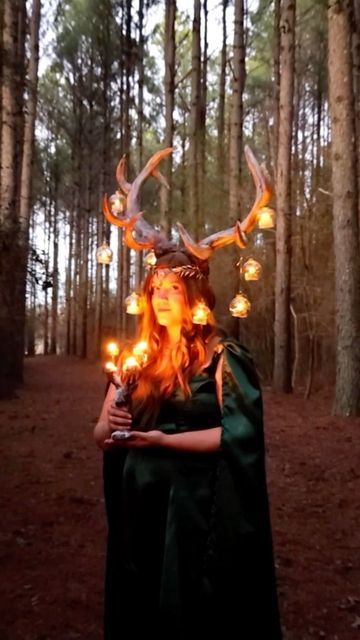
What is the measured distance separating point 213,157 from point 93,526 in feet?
64.0

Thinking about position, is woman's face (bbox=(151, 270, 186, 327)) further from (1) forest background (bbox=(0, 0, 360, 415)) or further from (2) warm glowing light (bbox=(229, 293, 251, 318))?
(1) forest background (bbox=(0, 0, 360, 415))

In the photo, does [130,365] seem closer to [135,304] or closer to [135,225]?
[135,304]

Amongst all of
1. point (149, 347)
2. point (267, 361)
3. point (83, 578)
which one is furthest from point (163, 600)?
point (267, 361)

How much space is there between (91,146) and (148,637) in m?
27.8

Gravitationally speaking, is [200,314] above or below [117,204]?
below

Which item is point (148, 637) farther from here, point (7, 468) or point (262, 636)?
point (7, 468)

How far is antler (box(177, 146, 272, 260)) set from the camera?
2797 mm

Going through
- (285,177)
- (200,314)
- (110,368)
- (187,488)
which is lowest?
(187,488)

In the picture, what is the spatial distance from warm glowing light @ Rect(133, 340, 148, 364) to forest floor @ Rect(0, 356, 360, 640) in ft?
7.01

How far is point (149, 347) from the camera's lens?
2758mm

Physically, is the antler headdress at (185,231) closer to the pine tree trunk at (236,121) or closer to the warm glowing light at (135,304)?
the warm glowing light at (135,304)

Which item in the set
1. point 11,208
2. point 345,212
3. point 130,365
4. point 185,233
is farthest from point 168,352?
point 11,208

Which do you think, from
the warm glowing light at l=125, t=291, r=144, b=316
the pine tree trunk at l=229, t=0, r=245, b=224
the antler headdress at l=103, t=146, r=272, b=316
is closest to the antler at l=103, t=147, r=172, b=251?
the antler headdress at l=103, t=146, r=272, b=316

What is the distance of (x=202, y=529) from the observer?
2432 mm
